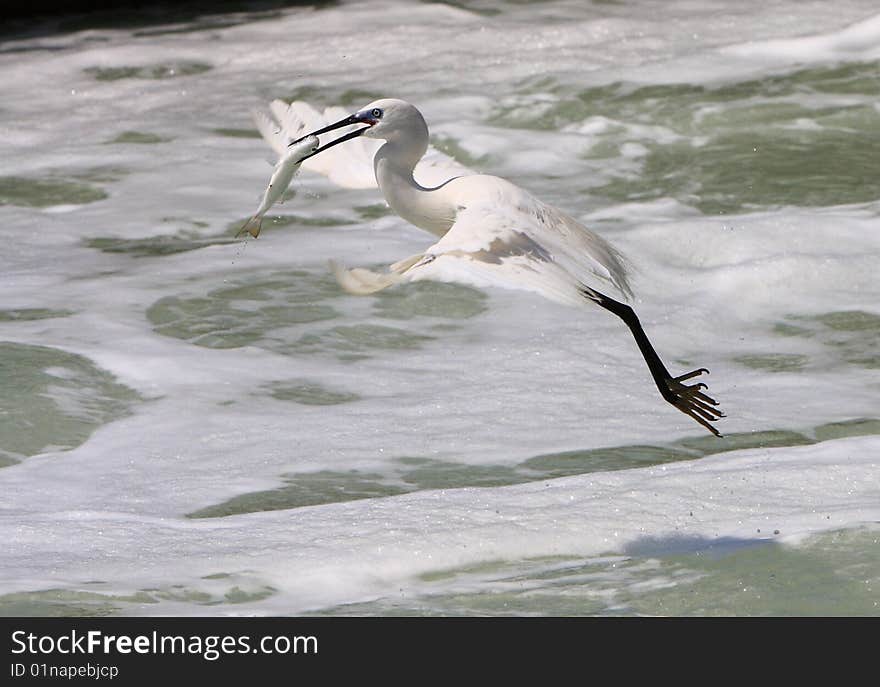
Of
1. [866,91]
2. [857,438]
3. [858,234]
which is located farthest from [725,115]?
[857,438]

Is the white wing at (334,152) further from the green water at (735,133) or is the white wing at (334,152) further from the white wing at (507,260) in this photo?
the green water at (735,133)

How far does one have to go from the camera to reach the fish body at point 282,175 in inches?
185

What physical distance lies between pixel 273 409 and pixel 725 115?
432 centimetres

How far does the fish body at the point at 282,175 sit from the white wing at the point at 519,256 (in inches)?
21.1

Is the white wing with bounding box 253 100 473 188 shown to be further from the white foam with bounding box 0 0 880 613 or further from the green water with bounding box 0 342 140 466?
the green water with bounding box 0 342 140 466

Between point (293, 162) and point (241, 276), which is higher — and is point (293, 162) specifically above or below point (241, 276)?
above

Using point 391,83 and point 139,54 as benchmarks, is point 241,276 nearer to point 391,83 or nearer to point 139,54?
point 391,83

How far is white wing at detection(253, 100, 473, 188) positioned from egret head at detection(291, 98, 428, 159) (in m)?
0.43

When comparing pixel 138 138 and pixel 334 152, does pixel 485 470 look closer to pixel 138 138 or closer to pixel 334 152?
pixel 334 152

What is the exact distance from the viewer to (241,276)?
22.5 ft

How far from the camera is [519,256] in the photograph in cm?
431

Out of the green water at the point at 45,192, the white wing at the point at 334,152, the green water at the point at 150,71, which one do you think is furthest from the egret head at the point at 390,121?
the green water at the point at 150,71

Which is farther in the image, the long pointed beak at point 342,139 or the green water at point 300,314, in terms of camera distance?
the green water at point 300,314

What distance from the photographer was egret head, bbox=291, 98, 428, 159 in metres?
4.78
